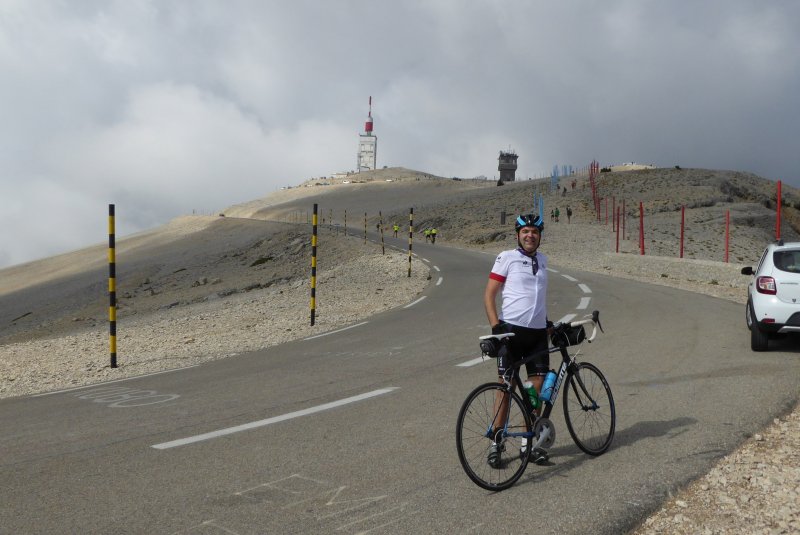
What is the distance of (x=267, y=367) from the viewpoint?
10.2 meters

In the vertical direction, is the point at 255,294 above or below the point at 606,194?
below

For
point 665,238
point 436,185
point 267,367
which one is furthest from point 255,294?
point 436,185

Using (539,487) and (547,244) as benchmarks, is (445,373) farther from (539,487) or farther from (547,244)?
(547,244)

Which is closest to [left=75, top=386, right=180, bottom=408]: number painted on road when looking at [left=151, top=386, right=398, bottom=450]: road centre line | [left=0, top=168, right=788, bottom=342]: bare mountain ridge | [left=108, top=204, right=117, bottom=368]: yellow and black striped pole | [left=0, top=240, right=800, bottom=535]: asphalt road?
[left=0, top=240, right=800, bottom=535]: asphalt road

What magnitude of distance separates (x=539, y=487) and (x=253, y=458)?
2199 millimetres

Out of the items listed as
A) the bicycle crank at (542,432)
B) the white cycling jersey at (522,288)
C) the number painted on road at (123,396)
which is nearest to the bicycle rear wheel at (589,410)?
the bicycle crank at (542,432)

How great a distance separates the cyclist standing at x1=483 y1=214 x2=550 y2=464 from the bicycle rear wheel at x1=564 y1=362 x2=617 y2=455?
0.44m

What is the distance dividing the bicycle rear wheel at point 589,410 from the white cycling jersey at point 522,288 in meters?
0.65

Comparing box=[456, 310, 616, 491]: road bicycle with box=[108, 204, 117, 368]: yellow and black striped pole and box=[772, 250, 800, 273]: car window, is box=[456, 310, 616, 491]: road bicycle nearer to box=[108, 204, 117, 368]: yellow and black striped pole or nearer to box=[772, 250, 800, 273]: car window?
box=[772, 250, 800, 273]: car window

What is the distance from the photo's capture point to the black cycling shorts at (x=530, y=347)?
17.8 ft

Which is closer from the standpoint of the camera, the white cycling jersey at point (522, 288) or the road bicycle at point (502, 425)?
the road bicycle at point (502, 425)

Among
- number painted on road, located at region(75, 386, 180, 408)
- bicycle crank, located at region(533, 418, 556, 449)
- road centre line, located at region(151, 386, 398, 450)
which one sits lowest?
number painted on road, located at region(75, 386, 180, 408)

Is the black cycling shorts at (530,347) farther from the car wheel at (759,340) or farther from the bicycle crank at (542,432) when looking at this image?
the car wheel at (759,340)

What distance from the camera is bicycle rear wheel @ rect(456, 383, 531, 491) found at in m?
5.11
